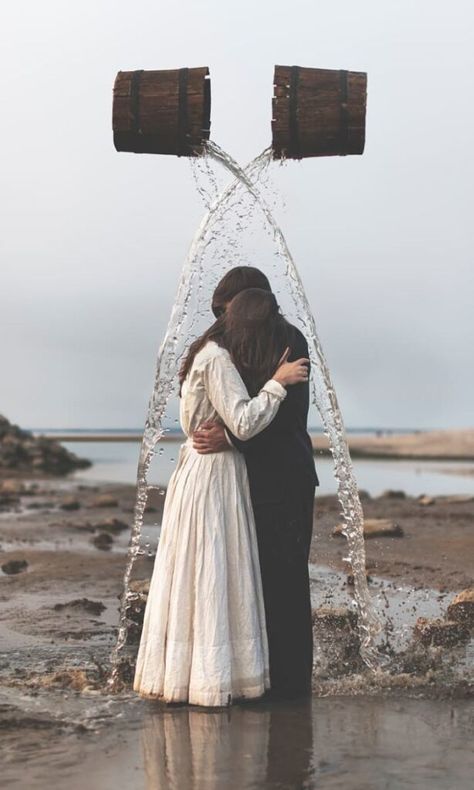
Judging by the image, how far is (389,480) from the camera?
28.4 meters

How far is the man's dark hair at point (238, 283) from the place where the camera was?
560cm

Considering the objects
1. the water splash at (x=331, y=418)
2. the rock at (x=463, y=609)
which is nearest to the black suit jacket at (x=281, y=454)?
the water splash at (x=331, y=418)

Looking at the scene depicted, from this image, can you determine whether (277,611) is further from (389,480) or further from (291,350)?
(389,480)

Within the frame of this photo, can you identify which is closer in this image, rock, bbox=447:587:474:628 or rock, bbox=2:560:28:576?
rock, bbox=447:587:474:628

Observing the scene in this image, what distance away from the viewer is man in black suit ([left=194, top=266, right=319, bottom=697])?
5.49m

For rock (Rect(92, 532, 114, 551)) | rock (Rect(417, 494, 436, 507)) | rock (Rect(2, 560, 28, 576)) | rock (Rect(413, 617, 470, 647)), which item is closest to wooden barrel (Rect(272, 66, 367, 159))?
rock (Rect(413, 617, 470, 647))

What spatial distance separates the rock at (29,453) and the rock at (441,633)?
23.3 meters

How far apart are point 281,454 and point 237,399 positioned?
0.38 m

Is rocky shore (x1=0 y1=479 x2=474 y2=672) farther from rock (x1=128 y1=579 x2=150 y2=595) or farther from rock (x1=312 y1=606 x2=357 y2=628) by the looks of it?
rock (x1=312 y1=606 x2=357 y2=628)

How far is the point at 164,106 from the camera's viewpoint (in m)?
6.36

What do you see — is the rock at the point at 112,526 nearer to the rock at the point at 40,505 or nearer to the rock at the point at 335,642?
the rock at the point at 40,505

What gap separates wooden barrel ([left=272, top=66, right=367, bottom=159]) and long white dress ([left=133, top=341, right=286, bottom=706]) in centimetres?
153

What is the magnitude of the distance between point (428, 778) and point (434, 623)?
9.59 ft

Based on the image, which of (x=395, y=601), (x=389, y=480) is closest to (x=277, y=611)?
(x=395, y=601)
